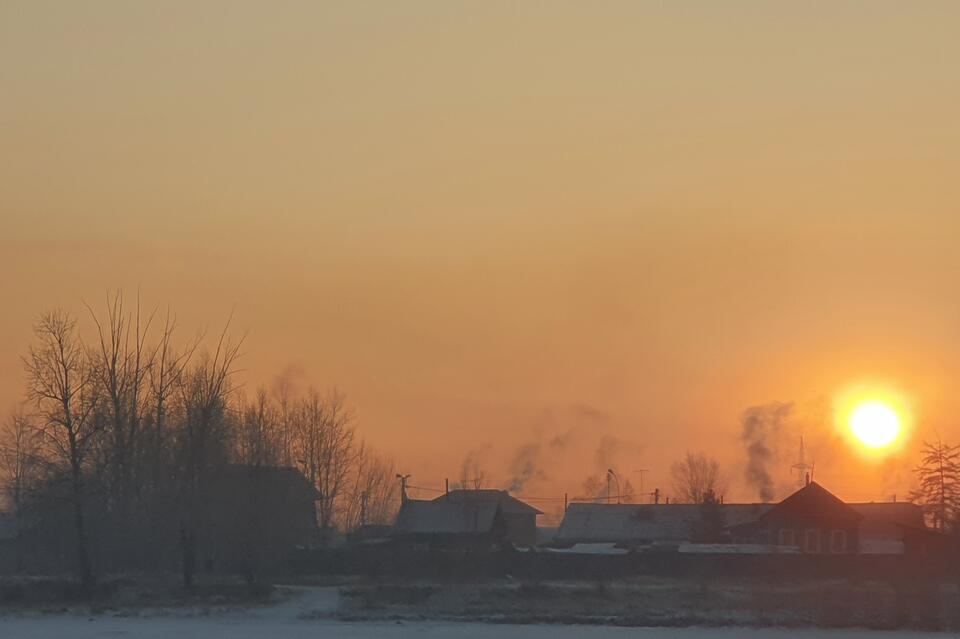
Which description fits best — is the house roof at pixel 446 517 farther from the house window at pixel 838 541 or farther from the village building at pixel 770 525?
the house window at pixel 838 541

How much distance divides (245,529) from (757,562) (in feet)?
86.3

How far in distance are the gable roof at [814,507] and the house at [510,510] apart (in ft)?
73.9

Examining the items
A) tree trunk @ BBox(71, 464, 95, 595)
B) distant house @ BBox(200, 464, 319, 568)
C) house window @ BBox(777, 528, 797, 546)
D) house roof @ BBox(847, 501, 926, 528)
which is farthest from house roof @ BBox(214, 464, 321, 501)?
house roof @ BBox(847, 501, 926, 528)

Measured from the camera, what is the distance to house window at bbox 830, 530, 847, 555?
274 ft

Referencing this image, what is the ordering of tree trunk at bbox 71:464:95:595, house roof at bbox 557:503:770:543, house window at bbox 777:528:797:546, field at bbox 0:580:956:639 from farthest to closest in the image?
house roof at bbox 557:503:770:543 → house window at bbox 777:528:797:546 → tree trunk at bbox 71:464:95:595 → field at bbox 0:580:956:639

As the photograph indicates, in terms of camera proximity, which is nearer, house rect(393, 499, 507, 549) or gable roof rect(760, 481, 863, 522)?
gable roof rect(760, 481, 863, 522)

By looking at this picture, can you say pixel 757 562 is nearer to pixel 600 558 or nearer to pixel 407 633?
pixel 600 558

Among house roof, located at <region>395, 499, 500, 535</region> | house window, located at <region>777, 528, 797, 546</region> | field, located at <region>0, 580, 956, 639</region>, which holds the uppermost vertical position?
house roof, located at <region>395, 499, 500, 535</region>

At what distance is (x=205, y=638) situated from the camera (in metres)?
41.4

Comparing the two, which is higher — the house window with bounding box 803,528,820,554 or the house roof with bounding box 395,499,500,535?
the house roof with bounding box 395,499,500,535

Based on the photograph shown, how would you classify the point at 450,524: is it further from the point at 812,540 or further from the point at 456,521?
the point at 812,540

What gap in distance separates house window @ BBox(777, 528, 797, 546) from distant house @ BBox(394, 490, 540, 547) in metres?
19.2

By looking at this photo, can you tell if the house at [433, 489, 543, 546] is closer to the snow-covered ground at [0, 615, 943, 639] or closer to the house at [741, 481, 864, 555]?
the house at [741, 481, 864, 555]

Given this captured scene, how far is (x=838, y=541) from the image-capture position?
83.7 metres
